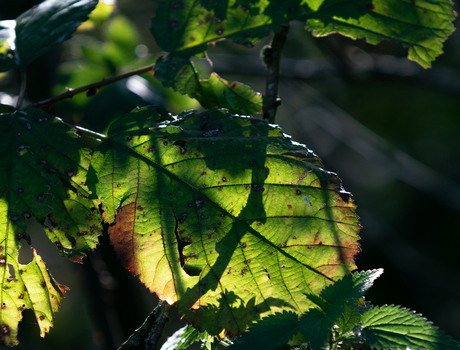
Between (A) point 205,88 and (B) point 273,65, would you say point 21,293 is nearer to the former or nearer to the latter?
(A) point 205,88

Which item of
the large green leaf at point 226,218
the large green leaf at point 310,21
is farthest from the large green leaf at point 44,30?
the large green leaf at point 226,218

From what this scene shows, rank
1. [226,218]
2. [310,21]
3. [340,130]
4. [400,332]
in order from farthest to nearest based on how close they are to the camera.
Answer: [340,130] → [310,21] → [226,218] → [400,332]

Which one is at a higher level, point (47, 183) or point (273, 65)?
point (273, 65)

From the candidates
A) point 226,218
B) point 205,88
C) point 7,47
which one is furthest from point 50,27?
point 226,218

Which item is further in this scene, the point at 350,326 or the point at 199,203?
the point at 199,203

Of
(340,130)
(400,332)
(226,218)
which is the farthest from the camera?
(340,130)

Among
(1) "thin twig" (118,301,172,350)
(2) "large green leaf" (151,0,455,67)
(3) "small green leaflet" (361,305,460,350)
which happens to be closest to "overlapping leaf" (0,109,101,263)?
(1) "thin twig" (118,301,172,350)

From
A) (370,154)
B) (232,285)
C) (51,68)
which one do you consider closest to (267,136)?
(232,285)
